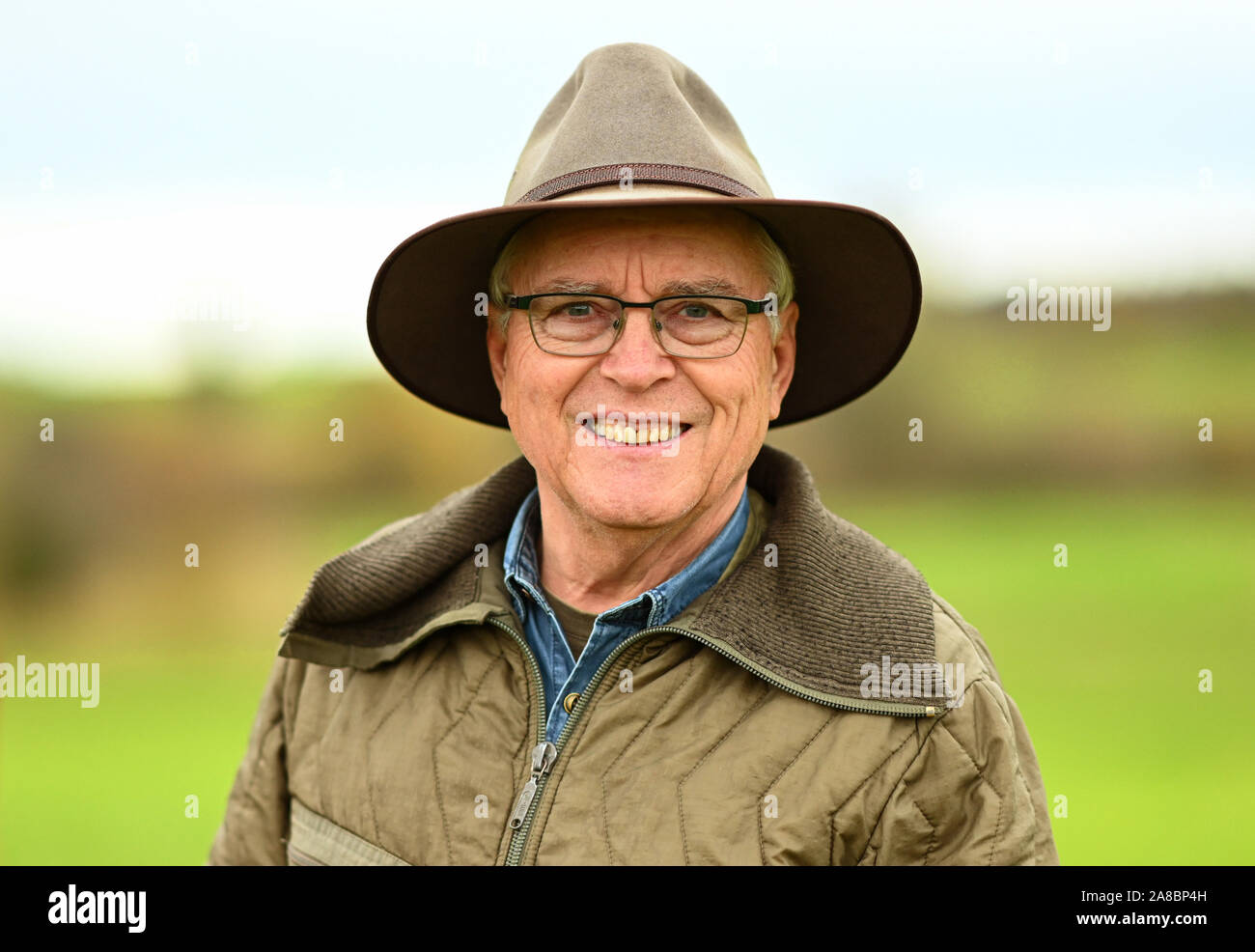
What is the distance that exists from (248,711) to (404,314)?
12955 mm

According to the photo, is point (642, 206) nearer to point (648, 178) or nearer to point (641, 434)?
point (648, 178)

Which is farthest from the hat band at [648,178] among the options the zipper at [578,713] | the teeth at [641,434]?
the zipper at [578,713]

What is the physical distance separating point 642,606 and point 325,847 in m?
0.85

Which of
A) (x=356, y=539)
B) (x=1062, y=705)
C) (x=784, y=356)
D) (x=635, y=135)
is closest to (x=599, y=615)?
(x=784, y=356)

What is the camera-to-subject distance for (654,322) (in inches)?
85.2

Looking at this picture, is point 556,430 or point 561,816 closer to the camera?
point 561,816

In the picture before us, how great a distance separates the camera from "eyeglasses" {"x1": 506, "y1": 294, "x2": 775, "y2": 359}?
217cm

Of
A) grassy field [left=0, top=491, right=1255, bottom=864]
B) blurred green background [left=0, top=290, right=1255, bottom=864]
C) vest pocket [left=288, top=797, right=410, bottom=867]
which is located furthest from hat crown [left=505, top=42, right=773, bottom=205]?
blurred green background [left=0, top=290, right=1255, bottom=864]

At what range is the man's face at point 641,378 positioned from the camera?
85.1 inches

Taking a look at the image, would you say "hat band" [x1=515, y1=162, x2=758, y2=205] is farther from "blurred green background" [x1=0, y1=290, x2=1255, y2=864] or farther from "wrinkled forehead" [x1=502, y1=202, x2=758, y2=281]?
"blurred green background" [x1=0, y1=290, x2=1255, y2=864]

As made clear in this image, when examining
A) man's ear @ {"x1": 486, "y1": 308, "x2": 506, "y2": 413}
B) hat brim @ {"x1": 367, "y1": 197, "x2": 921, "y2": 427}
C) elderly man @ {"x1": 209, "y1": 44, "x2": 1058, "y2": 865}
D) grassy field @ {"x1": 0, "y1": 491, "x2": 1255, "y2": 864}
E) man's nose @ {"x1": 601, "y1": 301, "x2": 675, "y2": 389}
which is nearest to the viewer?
elderly man @ {"x1": 209, "y1": 44, "x2": 1058, "y2": 865}

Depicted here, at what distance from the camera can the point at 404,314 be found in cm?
254

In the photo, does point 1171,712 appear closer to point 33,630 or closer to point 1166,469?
point 1166,469
